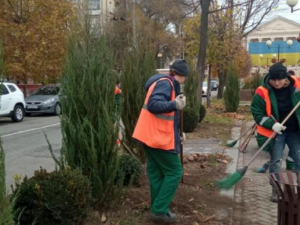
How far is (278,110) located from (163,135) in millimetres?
1863

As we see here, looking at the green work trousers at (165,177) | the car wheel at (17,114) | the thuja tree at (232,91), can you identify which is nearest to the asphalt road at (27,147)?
the car wheel at (17,114)

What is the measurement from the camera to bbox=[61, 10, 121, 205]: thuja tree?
421 centimetres

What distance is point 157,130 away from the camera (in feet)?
13.9

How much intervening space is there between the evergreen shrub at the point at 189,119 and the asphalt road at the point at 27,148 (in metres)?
3.51

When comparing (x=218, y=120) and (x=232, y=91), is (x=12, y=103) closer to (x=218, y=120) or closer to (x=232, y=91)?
(x=218, y=120)

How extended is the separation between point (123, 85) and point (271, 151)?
2.34m

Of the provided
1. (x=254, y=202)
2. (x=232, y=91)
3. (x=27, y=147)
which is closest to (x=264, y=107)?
(x=254, y=202)

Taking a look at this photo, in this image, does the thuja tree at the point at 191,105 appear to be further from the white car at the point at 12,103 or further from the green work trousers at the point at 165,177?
the white car at the point at 12,103

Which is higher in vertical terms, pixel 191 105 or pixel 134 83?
pixel 134 83

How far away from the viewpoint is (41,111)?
19766mm

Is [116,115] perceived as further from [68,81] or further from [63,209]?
[63,209]

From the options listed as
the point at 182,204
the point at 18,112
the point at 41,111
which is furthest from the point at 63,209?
the point at 41,111

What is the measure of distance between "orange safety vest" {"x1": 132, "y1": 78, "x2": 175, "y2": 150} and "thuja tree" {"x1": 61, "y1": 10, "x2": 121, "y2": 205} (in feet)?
1.06

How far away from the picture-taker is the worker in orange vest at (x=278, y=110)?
5062 millimetres
